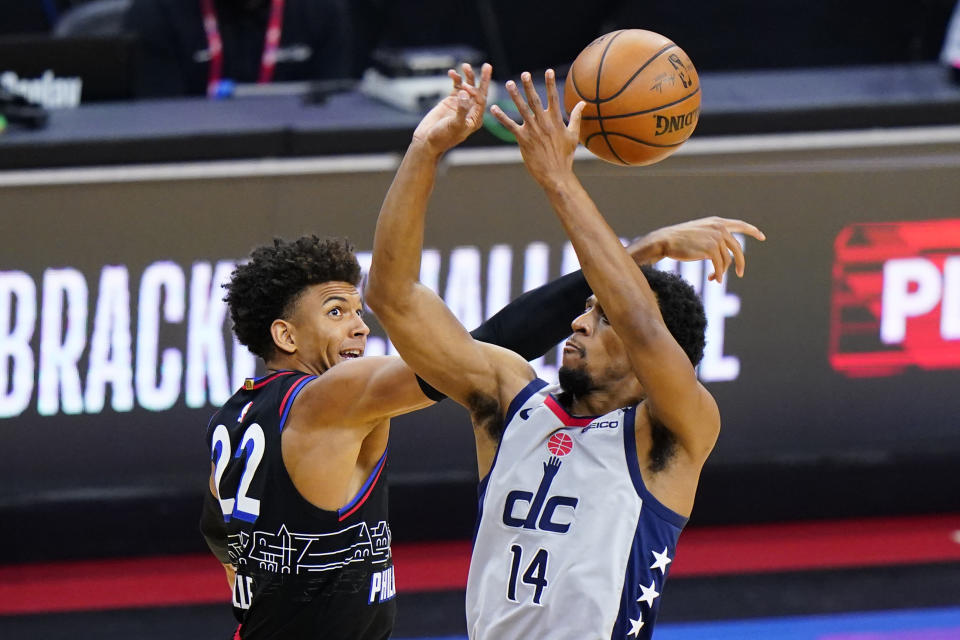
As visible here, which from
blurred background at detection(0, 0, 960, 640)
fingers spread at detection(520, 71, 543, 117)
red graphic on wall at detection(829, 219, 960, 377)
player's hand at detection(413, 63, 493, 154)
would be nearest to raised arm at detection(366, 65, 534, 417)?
player's hand at detection(413, 63, 493, 154)

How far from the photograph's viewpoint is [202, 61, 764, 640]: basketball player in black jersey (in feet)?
11.3

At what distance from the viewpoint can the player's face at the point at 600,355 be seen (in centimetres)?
342

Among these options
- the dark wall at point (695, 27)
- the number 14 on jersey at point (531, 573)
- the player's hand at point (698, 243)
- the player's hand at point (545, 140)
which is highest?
the dark wall at point (695, 27)

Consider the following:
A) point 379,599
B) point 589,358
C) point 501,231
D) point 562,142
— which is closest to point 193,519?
point 501,231

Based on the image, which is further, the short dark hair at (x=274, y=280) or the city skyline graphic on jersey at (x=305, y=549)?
the short dark hair at (x=274, y=280)

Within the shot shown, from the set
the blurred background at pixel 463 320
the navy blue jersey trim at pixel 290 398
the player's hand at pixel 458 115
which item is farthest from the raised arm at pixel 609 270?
the blurred background at pixel 463 320

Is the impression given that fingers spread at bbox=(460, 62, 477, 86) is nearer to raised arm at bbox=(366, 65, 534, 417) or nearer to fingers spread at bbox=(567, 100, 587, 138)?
raised arm at bbox=(366, 65, 534, 417)

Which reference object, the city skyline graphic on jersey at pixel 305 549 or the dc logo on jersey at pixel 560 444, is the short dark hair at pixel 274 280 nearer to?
the city skyline graphic on jersey at pixel 305 549

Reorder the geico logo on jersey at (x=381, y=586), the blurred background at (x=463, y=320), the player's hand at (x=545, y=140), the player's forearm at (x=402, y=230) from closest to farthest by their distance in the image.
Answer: the player's hand at (x=545, y=140), the player's forearm at (x=402, y=230), the geico logo on jersey at (x=381, y=586), the blurred background at (x=463, y=320)

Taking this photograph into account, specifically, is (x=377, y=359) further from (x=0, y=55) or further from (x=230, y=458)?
(x=0, y=55)

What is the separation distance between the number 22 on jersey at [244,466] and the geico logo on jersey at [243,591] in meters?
0.16

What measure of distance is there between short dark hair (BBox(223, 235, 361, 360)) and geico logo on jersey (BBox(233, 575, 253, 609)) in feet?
2.00

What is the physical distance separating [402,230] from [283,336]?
0.72 metres

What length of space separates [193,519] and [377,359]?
313 cm
